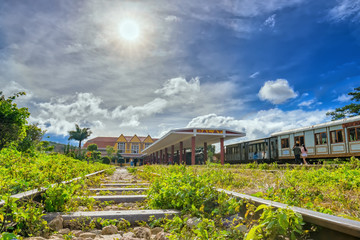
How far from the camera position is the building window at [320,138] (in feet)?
54.8

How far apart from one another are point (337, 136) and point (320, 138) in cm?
131

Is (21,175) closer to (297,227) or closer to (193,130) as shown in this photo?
(297,227)

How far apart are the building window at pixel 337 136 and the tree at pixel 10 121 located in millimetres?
17583

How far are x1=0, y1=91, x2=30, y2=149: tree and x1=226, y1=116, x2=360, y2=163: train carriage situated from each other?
56.9ft

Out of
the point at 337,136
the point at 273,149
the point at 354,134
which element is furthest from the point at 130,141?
the point at 354,134

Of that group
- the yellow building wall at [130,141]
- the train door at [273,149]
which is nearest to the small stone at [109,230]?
the train door at [273,149]

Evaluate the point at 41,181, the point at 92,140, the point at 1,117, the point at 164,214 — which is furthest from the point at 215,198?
the point at 92,140

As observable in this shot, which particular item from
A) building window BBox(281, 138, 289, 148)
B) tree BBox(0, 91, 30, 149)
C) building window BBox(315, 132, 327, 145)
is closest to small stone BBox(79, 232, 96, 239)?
tree BBox(0, 91, 30, 149)

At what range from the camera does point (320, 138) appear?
1703 centimetres

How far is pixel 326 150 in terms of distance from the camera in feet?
54.1

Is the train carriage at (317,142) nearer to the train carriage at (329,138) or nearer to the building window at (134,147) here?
the train carriage at (329,138)

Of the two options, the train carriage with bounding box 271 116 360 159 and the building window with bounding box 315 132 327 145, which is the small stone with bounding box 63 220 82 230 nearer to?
the train carriage with bounding box 271 116 360 159

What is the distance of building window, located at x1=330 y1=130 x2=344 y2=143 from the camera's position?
15.5 meters

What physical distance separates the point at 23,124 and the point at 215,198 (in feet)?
47.0
